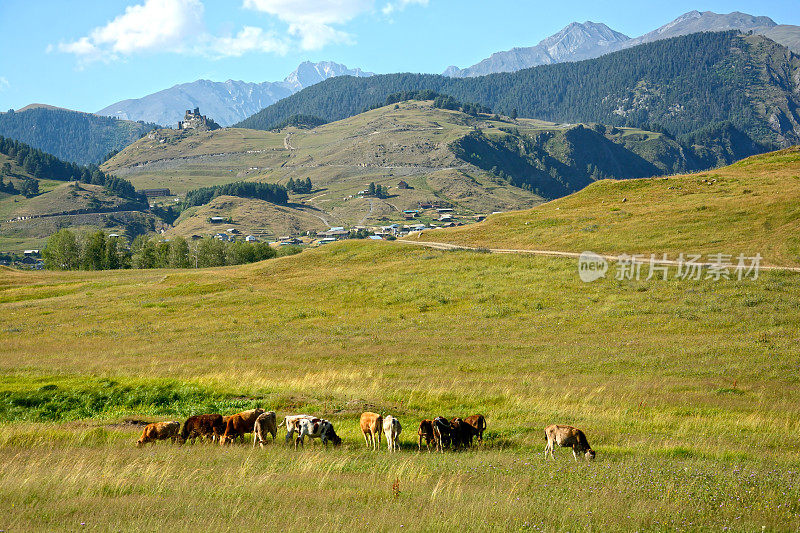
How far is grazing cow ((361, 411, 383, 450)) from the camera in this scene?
17.9 m

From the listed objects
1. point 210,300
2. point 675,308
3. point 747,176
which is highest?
point 747,176

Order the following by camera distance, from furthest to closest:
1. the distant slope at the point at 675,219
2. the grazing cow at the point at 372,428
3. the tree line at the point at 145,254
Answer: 1. the tree line at the point at 145,254
2. the distant slope at the point at 675,219
3. the grazing cow at the point at 372,428

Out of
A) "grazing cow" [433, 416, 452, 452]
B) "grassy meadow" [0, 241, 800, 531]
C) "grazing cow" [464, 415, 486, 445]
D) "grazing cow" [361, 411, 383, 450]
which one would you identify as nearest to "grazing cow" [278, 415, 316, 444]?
"grassy meadow" [0, 241, 800, 531]

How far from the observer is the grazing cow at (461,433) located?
17.8m

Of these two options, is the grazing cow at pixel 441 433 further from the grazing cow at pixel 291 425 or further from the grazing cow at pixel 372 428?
the grazing cow at pixel 291 425

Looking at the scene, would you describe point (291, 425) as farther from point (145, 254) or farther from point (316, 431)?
point (145, 254)

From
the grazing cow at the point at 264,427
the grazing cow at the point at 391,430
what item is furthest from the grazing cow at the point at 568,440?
the grazing cow at the point at 264,427

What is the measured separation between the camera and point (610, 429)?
19375 millimetres

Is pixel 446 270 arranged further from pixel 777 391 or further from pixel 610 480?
pixel 610 480

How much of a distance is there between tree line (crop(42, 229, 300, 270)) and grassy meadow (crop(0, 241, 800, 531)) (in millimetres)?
66005

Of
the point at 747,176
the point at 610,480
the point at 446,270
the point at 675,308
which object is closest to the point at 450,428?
the point at 610,480

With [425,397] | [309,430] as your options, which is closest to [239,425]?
[309,430]

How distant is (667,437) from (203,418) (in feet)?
49.5

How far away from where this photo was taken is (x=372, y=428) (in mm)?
17891
